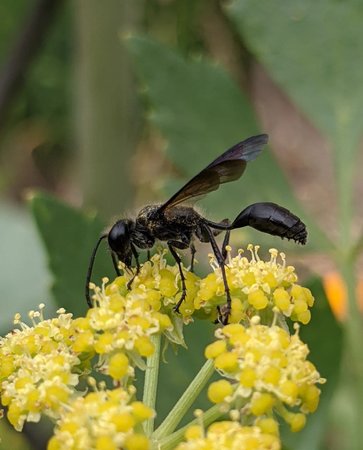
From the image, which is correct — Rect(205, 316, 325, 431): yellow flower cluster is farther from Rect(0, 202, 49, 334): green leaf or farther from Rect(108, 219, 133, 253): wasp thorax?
Rect(0, 202, 49, 334): green leaf

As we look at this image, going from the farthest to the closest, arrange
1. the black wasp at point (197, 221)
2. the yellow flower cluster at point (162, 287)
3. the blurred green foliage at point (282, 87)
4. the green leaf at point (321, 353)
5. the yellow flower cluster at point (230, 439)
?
the blurred green foliage at point (282, 87), the green leaf at point (321, 353), the black wasp at point (197, 221), the yellow flower cluster at point (162, 287), the yellow flower cluster at point (230, 439)

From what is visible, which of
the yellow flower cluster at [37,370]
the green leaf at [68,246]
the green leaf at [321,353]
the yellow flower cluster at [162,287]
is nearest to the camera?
the yellow flower cluster at [37,370]

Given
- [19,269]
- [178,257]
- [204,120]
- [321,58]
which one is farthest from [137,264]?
[19,269]

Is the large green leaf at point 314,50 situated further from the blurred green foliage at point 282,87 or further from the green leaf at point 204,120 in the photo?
the green leaf at point 204,120

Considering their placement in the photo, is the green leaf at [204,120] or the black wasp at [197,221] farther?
the green leaf at [204,120]

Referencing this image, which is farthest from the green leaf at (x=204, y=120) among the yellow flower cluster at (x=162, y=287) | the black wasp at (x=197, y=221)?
the yellow flower cluster at (x=162, y=287)

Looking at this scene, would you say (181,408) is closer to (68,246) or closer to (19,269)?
(68,246)
